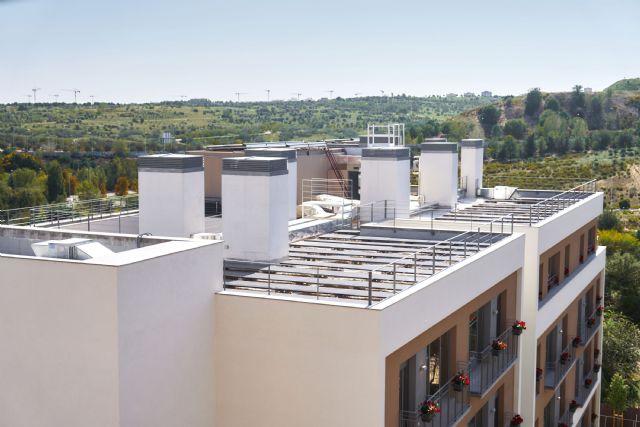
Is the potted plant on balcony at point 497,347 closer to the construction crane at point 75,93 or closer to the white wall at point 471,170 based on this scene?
the white wall at point 471,170

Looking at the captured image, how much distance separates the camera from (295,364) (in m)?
11.4

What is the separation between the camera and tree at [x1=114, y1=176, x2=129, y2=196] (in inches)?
2650

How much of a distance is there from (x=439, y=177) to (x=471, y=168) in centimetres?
362

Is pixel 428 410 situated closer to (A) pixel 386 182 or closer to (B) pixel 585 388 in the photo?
(A) pixel 386 182

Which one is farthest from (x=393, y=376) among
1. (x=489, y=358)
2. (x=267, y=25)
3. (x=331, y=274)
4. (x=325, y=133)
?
(x=325, y=133)

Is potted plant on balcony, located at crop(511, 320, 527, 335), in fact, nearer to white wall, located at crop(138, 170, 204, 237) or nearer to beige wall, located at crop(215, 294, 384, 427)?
white wall, located at crop(138, 170, 204, 237)

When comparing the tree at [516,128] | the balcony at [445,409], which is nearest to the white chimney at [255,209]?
the balcony at [445,409]

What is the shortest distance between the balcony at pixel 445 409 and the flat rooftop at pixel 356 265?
192 centimetres

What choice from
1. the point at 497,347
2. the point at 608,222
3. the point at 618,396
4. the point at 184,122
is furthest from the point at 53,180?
the point at 497,347

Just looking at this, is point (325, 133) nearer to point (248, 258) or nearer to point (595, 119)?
point (595, 119)

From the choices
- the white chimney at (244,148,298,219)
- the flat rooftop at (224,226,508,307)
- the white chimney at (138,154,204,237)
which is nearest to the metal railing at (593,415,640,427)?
the white chimney at (244,148,298,219)

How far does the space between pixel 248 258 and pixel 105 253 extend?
3643 millimetres

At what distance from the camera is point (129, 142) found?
8294 centimetres

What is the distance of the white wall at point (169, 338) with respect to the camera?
10125 millimetres
